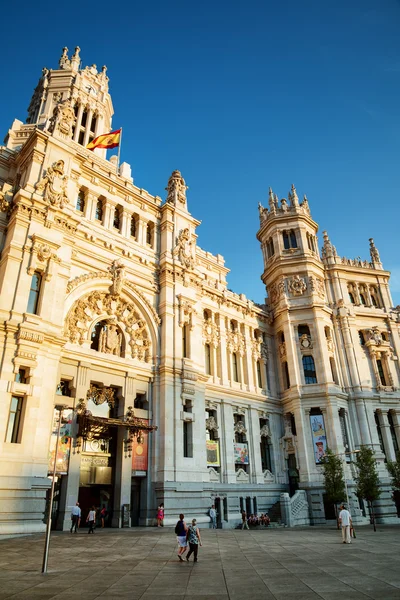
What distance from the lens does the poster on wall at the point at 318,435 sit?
4347 cm

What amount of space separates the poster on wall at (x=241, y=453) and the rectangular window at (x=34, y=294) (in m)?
23.9

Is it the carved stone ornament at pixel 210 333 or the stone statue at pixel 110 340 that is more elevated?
the carved stone ornament at pixel 210 333

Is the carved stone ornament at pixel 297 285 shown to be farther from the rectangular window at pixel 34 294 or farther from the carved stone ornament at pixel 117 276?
the rectangular window at pixel 34 294

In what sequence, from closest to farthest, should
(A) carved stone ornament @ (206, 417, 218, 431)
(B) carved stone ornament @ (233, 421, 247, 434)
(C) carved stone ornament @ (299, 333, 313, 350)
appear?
(A) carved stone ornament @ (206, 417, 218, 431) → (B) carved stone ornament @ (233, 421, 247, 434) → (C) carved stone ornament @ (299, 333, 313, 350)

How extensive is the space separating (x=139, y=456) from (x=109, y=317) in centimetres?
1127

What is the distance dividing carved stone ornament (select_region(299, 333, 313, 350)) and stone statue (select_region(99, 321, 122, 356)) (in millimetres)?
22825

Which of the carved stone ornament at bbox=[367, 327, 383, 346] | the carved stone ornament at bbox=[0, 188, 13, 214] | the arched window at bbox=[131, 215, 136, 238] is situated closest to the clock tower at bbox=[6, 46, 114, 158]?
the arched window at bbox=[131, 215, 136, 238]

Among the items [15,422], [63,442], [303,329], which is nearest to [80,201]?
[15,422]

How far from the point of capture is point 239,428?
43625mm

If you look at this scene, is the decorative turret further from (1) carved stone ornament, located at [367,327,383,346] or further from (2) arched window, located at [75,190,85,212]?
(2) arched window, located at [75,190,85,212]

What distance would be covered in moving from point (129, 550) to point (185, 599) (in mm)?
10124

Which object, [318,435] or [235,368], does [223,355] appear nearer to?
[235,368]

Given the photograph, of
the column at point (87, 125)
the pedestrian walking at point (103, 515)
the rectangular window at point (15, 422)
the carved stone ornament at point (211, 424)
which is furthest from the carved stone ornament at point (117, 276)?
the column at point (87, 125)

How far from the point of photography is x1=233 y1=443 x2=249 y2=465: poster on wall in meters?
41.9
